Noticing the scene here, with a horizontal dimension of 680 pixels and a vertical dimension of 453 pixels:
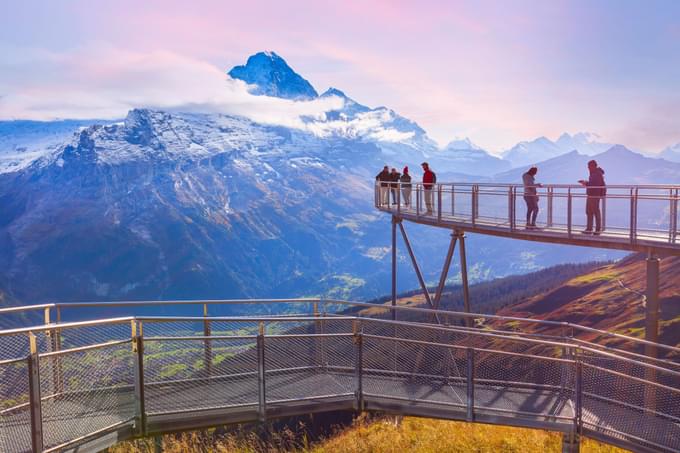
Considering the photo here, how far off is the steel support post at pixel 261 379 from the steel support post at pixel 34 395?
3.56 m

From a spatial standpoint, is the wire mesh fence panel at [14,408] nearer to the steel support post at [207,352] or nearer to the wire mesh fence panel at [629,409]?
the steel support post at [207,352]

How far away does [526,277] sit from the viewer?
552 feet

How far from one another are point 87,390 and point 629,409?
9.69 metres

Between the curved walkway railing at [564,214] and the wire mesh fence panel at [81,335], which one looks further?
the curved walkway railing at [564,214]

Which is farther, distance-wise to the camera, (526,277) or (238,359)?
(526,277)

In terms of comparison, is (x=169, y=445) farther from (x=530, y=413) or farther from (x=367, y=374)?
(x=530, y=413)

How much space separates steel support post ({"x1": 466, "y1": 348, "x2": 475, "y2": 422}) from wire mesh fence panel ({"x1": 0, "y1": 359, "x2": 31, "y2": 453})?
7.04 m

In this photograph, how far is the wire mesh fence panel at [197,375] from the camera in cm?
1065

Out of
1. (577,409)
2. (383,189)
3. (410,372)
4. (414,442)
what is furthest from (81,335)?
(383,189)

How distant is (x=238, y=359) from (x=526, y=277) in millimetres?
165662

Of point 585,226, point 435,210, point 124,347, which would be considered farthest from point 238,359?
point 435,210

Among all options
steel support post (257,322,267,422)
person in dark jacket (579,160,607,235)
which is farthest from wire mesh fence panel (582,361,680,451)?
person in dark jacket (579,160,607,235)

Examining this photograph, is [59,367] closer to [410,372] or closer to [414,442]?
[410,372]

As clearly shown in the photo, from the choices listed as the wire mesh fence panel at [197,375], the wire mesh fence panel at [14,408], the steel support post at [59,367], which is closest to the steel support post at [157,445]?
the wire mesh fence panel at [197,375]
